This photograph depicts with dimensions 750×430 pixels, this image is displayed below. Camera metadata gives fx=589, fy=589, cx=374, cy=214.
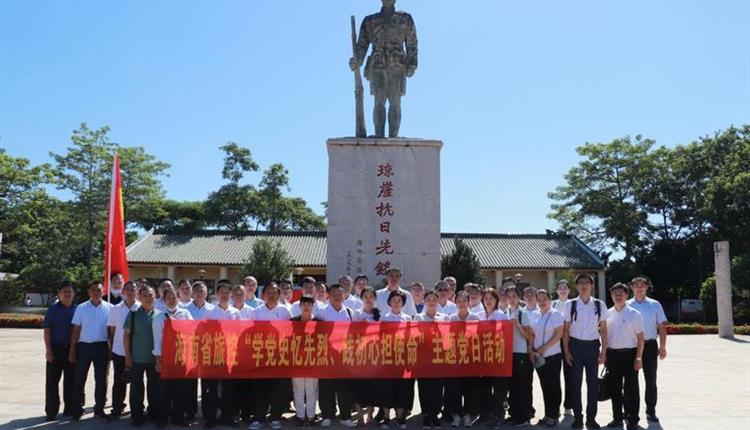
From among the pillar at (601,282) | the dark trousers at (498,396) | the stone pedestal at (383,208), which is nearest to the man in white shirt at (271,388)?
the dark trousers at (498,396)

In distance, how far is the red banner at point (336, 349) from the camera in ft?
20.0

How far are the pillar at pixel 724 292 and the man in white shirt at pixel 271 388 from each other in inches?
700

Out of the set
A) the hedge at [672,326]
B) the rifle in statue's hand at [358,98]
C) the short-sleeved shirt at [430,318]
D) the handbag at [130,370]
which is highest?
the rifle in statue's hand at [358,98]

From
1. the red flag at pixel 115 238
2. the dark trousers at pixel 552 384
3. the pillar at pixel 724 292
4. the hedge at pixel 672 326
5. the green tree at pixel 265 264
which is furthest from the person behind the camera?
the hedge at pixel 672 326

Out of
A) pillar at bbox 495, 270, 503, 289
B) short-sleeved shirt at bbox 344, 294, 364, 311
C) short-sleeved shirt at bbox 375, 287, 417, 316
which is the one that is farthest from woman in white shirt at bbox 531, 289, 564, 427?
pillar at bbox 495, 270, 503, 289

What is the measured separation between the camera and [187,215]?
154 feet

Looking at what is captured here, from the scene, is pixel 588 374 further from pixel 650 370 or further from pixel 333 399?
pixel 333 399

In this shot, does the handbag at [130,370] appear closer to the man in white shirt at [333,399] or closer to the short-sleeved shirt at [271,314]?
the short-sleeved shirt at [271,314]

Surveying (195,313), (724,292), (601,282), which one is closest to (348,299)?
(195,313)

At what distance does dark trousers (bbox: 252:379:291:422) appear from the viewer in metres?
6.21

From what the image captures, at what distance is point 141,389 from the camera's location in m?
6.07

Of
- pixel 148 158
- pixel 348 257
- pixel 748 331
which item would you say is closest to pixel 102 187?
pixel 148 158

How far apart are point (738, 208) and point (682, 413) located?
1062 inches

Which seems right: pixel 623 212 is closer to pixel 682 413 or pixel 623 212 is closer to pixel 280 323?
pixel 682 413
